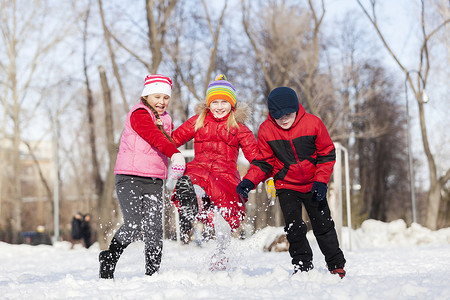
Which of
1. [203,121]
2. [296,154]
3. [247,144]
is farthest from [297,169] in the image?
[203,121]

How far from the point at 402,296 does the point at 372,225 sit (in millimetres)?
9595

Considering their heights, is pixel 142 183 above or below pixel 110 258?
above

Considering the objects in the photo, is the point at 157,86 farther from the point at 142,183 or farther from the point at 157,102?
the point at 142,183

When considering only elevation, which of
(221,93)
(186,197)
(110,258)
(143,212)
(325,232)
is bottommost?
(110,258)

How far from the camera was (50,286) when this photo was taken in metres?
3.71

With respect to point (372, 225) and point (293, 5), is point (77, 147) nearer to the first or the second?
point (293, 5)

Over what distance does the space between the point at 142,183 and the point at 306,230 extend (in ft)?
4.18

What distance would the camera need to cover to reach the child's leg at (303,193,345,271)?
3994mm

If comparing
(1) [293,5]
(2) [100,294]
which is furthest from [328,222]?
(1) [293,5]

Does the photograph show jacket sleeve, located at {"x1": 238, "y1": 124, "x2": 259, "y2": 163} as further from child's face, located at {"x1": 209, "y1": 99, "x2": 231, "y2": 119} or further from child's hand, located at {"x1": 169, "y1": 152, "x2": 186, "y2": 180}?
child's hand, located at {"x1": 169, "y1": 152, "x2": 186, "y2": 180}

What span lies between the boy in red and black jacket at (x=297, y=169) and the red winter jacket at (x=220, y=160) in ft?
0.81

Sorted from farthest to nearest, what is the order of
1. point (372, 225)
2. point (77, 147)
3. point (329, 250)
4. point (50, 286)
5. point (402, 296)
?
point (77, 147) < point (372, 225) < point (329, 250) < point (50, 286) < point (402, 296)

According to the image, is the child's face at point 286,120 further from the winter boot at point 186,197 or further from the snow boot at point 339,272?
the snow boot at point 339,272

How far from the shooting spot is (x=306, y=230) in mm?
4098
